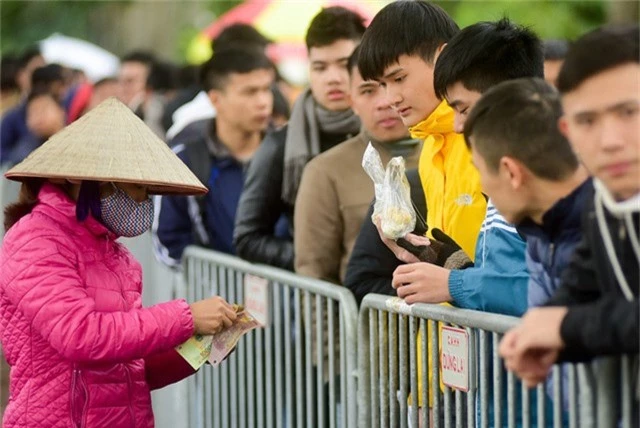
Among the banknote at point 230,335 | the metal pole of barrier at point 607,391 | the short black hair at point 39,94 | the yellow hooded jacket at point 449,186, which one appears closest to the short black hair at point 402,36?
the yellow hooded jacket at point 449,186

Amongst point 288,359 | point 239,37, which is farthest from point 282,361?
point 239,37

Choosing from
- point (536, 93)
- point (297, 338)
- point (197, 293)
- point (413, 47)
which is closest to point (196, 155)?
point (197, 293)

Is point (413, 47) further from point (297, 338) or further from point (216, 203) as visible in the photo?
point (216, 203)

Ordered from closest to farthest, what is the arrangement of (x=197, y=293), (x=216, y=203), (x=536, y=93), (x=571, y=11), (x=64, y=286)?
(x=536, y=93) < (x=64, y=286) < (x=197, y=293) < (x=216, y=203) < (x=571, y=11)

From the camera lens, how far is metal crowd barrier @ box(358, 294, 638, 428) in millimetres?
3646

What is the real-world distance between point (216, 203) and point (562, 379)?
14.3 feet

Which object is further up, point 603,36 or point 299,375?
point 603,36

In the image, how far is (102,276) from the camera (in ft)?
16.7

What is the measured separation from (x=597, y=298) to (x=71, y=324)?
1989 millimetres

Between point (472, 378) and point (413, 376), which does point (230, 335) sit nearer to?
point (413, 376)

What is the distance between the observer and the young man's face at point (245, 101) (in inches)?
331

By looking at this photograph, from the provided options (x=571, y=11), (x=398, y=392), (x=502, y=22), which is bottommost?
(x=398, y=392)

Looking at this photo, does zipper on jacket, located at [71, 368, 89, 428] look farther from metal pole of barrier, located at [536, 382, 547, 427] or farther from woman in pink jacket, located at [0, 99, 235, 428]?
metal pole of barrier, located at [536, 382, 547, 427]

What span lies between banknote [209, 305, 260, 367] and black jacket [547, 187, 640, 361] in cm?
186
